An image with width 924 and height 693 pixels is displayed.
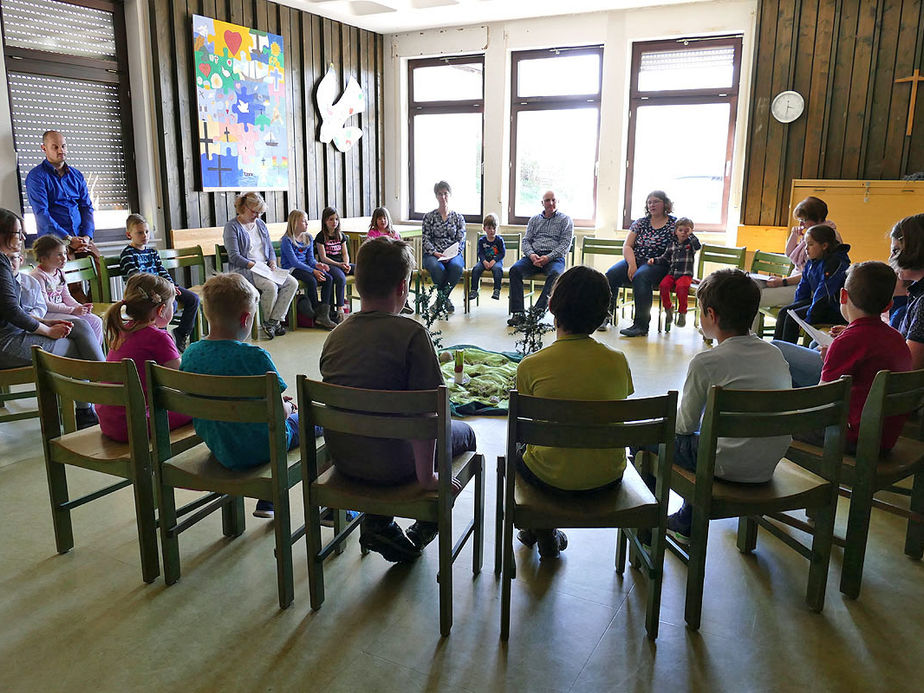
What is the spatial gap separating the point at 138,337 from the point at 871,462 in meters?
2.47

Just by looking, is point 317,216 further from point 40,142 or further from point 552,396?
point 552,396

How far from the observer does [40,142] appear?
5.73 metres

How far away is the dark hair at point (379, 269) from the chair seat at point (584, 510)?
739 mm

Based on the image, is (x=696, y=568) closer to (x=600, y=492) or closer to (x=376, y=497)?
(x=600, y=492)

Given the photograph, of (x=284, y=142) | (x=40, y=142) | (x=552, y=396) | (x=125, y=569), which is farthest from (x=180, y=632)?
(x=284, y=142)

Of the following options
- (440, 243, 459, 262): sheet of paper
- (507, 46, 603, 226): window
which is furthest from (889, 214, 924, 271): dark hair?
(507, 46, 603, 226): window

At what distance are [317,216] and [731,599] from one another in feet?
23.6

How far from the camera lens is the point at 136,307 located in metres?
2.54

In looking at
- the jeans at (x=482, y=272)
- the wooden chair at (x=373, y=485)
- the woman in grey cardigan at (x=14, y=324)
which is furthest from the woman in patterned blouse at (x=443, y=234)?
the wooden chair at (x=373, y=485)

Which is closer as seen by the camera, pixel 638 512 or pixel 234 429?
pixel 638 512

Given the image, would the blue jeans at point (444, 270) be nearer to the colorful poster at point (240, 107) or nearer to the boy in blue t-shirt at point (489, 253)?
the boy in blue t-shirt at point (489, 253)

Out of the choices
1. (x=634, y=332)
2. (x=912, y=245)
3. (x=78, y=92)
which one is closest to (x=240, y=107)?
(x=78, y=92)

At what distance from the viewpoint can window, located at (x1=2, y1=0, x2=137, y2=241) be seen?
5.51 m

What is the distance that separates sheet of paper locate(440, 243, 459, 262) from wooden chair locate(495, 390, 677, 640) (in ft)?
16.8
